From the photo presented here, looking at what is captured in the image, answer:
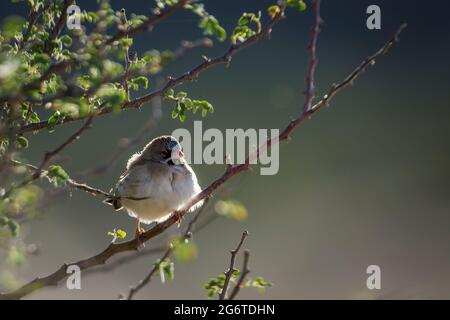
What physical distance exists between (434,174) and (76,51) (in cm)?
882

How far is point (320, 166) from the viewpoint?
10773 mm

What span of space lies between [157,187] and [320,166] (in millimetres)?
6791

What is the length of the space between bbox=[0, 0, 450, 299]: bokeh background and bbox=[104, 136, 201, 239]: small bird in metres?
1.42

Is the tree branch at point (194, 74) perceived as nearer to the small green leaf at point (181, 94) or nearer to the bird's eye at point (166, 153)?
the small green leaf at point (181, 94)

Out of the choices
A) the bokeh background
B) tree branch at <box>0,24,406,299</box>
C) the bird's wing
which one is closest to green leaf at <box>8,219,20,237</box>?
tree branch at <box>0,24,406,299</box>

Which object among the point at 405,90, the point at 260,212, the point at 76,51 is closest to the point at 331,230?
the point at 260,212

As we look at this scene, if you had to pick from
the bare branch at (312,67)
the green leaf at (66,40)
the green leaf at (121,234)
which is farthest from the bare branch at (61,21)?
the bare branch at (312,67)

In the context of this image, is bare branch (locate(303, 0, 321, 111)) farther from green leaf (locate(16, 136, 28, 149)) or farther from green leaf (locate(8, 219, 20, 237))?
green leaf (locate(16, 136, 28, 149))

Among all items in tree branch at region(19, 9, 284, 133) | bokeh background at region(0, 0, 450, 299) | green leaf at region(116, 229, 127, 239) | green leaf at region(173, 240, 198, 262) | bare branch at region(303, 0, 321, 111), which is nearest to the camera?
green leaf at region(173, 240, 198, 262)

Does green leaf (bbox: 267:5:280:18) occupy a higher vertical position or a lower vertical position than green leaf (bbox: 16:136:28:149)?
higher

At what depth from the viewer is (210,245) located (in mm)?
8594

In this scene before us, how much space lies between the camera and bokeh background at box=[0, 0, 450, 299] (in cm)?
793

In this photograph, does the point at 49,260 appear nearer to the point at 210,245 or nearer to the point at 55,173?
the point at 210,245

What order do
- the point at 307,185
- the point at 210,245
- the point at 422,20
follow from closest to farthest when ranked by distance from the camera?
the point at 210,245
the point at 307,185
the point at 422,20
